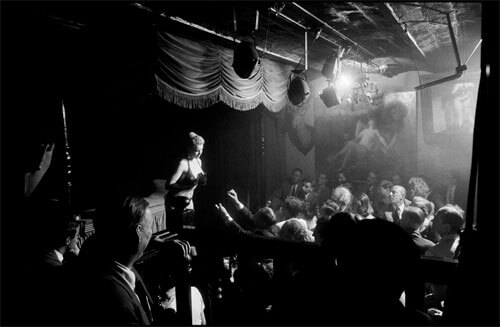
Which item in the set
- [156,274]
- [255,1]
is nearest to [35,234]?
[156,274]

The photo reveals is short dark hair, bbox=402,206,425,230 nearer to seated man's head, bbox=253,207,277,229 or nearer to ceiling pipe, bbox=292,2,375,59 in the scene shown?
seated man's head, bbox=253,207,277,229

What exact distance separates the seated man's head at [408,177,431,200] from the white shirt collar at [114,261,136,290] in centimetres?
753

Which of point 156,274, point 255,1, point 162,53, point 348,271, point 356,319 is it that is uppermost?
point 255,1

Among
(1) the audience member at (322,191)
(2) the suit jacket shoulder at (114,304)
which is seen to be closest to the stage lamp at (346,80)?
(1) the audience member at (322,191)

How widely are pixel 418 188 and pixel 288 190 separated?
3.41 metres

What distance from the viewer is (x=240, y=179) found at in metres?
9.11

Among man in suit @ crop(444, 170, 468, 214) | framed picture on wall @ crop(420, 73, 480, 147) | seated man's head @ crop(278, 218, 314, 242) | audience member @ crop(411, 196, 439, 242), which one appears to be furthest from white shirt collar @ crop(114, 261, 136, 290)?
framed picture on wall @ crop(420, 73, 480, 147)

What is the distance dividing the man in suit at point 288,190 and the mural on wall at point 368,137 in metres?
1.40

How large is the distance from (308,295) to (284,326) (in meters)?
0.16

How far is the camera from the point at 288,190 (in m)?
9.20

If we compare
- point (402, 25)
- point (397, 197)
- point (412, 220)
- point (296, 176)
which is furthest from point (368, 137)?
point (412, 220)

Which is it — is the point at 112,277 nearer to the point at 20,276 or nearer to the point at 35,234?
the point at 20,276

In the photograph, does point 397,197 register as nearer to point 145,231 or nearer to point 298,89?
point 298,89

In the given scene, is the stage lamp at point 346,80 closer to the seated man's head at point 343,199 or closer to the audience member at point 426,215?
the seated man's head at point 343,199
